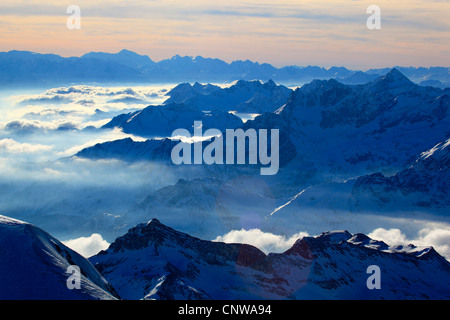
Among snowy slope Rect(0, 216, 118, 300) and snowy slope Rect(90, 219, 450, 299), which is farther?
snowy slope Rect(90, 219, 450, 299)

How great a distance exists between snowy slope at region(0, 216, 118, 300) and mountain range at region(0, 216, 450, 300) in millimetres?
48662

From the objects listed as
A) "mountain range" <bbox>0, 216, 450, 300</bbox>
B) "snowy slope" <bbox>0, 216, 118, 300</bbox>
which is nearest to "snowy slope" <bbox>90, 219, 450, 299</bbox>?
"mountain range" <bbox>0, 216, 450, 300</bbox>

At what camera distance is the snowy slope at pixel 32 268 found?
64250 mm

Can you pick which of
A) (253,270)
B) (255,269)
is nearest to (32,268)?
(253,270)

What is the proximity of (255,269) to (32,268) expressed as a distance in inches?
3914

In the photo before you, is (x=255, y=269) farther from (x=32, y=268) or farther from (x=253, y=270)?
(x=32, y=268)

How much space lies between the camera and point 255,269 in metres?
158

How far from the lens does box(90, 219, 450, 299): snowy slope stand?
138000 mm

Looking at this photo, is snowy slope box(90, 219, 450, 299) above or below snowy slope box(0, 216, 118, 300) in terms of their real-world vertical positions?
below

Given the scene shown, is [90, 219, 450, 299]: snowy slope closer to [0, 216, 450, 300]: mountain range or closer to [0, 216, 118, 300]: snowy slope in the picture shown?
[0, 216, 450, 300]: mountain range

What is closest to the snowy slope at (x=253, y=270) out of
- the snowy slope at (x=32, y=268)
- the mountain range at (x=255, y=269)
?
the mountain range at (x=255, y=269)

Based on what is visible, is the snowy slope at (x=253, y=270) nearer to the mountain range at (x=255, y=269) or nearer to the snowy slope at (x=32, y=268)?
the mountain range at (x=255, y=269)

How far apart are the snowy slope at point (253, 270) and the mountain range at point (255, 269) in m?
0.26
